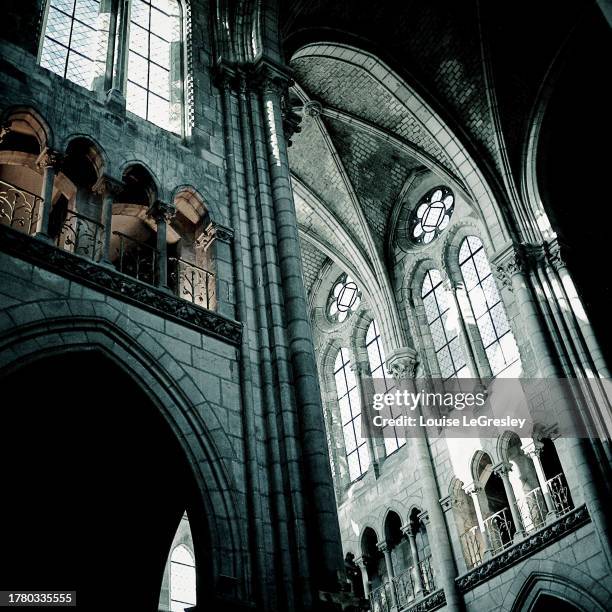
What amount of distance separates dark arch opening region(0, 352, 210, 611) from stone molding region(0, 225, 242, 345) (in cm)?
100

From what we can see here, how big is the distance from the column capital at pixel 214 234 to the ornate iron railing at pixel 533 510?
7.58m

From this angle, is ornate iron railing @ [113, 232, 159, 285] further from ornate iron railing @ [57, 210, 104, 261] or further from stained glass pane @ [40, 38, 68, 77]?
stained glass pane @ [40, 38, 68, 77]

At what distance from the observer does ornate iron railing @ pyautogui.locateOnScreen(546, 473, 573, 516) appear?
13.9 meters

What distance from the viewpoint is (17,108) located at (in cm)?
916

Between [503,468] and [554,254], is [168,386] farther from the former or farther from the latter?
[554,254]

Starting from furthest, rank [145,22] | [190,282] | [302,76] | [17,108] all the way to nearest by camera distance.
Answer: [302,76]
[145,22]
[190,282]
[17,108]

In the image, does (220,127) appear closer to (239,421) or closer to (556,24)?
(239,421)

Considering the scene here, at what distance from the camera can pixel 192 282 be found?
9.81 metres

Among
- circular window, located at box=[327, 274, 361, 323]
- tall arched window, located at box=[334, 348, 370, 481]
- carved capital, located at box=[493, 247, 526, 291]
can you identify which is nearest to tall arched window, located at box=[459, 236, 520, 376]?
carved capital, located at box=[493, 247, 526, 291]

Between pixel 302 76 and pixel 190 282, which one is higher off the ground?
pixel 302 76

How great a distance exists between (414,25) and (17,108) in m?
10.4

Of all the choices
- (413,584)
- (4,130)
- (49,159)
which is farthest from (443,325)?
(4,130)

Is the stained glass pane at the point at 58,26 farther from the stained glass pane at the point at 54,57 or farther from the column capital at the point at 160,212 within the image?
the column capital at the point at 160,212

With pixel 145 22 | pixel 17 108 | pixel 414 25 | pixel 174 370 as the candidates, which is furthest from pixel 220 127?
pixel 414 25
